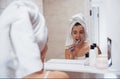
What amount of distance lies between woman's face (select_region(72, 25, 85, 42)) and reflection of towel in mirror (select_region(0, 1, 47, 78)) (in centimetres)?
68

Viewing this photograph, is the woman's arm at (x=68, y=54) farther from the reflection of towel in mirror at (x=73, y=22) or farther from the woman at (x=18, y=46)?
the woman at (x=18, y=46)

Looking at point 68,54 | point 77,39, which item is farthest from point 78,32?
point 68,54

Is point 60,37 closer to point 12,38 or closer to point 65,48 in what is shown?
point 65,48

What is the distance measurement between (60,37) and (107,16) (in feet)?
1.29

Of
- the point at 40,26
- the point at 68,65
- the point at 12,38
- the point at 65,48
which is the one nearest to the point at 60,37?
the point at 65,48

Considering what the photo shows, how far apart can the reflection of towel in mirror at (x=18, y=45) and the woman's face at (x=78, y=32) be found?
0.68 metres

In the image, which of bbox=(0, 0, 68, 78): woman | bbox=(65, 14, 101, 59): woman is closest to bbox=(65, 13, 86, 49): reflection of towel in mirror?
bbox=(65, 14, 101, 59): woman

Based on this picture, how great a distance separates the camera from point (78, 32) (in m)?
1.40

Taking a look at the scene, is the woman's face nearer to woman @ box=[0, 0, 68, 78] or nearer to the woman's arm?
the woman's arm

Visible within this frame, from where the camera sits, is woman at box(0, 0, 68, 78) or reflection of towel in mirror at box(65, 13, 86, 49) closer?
woman at box(0, 0, 68, 78)

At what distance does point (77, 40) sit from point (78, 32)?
7 cm

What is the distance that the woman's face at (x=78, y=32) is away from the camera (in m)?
1.39

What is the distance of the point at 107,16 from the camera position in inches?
50.4

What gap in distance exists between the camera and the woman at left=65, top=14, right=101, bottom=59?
1389 mm
